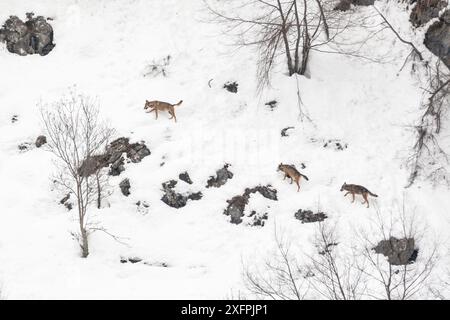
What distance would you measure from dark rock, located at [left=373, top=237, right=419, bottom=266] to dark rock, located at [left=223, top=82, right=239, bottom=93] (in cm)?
786

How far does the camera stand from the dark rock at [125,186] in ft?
56.7

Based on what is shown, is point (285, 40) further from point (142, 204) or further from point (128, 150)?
point (142, 204)

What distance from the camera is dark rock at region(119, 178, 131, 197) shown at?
1730 cm

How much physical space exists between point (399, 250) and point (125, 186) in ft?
27.8

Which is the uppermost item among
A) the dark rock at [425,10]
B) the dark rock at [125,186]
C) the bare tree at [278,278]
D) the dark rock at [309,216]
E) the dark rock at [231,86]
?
the dark rock at [425,10]

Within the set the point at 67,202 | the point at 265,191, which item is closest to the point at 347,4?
the point at 265,191

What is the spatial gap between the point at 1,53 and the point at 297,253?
49.3 feet

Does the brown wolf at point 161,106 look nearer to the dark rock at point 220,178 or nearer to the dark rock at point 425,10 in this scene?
the dark rock at point 220,178

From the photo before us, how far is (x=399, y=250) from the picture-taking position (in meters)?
14.9

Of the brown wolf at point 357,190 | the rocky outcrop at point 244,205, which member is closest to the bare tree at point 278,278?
the rocky outcrop at point 244,205

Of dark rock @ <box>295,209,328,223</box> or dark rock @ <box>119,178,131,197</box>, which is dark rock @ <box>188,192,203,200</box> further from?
dark rock @ <box>295,209,328,223</box>

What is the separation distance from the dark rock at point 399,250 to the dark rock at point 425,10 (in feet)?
30.0

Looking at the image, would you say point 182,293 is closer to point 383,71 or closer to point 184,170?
point 184,170

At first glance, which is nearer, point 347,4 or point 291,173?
point 291,173
